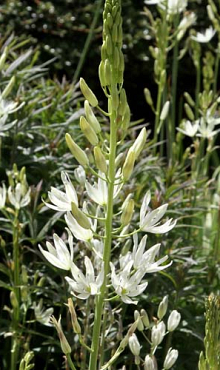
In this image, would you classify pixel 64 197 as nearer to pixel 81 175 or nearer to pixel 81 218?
pixel 81 218

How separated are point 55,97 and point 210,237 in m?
1.05

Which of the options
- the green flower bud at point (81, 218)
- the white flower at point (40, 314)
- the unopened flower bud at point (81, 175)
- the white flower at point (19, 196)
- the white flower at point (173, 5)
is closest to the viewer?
the green flower bud at point (81, 218)

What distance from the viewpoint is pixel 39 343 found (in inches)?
129

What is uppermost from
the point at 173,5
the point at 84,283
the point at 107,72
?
the point at 173,5

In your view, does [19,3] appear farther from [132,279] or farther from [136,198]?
[132,279]

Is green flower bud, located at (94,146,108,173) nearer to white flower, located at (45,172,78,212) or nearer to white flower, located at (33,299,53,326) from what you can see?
white flower, located at (45,172,78,212)

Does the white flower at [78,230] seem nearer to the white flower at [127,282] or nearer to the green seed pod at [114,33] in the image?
the white flower at [127,282]

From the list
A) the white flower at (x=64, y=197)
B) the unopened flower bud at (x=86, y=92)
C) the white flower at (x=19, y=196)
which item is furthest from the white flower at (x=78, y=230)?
the white flower at (x=19, y=196)

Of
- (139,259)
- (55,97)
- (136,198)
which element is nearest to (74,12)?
(55,97)

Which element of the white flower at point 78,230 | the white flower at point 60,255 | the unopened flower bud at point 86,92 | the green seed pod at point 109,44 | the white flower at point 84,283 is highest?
the green seed pod at point 109,44

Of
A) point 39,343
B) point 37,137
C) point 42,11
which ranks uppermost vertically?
point 42,11

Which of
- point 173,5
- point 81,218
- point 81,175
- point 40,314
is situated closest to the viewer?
point 81,218

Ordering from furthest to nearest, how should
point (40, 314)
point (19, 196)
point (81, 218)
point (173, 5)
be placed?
point (173, 5) → point (40, 314) → point (19, 196) → point (81, 218)

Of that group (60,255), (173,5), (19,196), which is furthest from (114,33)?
(173,5)
